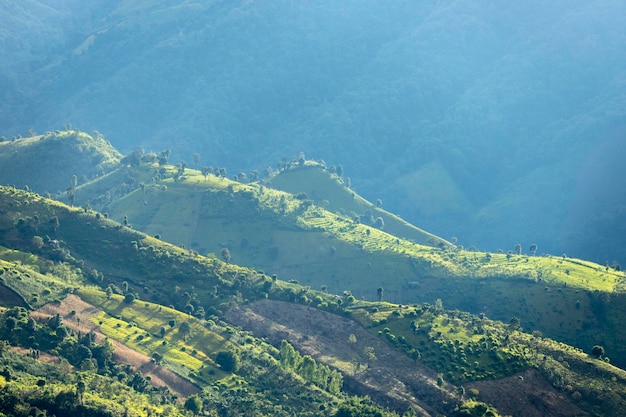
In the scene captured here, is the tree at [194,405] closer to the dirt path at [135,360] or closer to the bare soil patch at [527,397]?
the dirt path at [135,360]

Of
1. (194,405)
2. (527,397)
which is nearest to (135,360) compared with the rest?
(194,405)

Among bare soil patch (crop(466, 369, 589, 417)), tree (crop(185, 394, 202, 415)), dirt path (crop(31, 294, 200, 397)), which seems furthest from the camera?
bare soil patch (crop(466, 369, 589, 417))

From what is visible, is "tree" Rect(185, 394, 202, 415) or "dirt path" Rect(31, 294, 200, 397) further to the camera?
"dirt path" Rect(31, 294, 200, 397)

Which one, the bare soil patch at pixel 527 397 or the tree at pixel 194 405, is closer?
the tree at pixel 194 405

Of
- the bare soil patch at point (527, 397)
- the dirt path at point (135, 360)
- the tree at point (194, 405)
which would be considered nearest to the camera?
the tree at point (194, 405)

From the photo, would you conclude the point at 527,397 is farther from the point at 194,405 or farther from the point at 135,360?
the point at 135,360

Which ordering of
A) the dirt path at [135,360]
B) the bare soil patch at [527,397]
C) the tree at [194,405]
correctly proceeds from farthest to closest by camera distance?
the bare soil patch at [527,397], the dirt path at [135,360], the tree at [194,405]

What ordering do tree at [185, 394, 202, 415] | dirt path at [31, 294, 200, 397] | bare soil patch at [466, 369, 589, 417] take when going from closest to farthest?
tree at [185, 394, 202, 415]
dirt path at [31, 294, 200, 397]
bare soil patch at [466, 369, 589, 417]

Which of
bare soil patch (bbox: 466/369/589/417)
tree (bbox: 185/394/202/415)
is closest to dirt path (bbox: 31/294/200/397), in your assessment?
tree (bbox: 185/394/202/415)

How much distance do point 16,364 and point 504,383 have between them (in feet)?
401

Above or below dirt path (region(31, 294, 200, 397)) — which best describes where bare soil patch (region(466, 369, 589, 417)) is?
above

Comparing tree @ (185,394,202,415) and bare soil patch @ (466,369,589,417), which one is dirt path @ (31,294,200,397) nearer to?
tree @ (185,394,202,415)

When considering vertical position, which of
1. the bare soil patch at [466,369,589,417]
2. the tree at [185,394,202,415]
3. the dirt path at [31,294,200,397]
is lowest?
the tree at [185,394,202,415]

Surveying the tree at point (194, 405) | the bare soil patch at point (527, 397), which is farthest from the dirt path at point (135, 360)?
the bare soil patch at point (527, 397)
